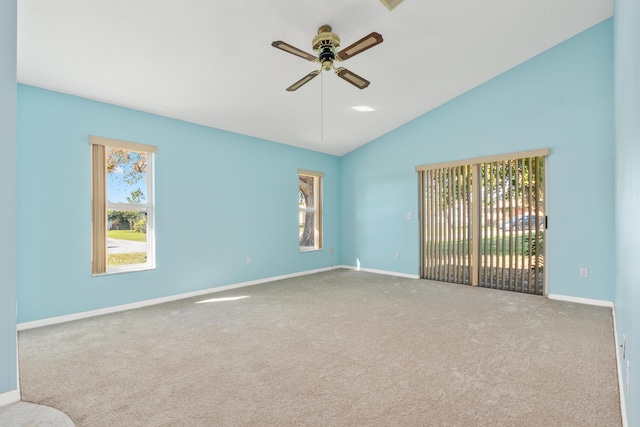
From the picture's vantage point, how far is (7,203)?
6.38 ft

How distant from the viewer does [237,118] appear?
464 cm

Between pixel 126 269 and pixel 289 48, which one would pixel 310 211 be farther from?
pixel 289 48

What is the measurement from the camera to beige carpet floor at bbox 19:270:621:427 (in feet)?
5.91

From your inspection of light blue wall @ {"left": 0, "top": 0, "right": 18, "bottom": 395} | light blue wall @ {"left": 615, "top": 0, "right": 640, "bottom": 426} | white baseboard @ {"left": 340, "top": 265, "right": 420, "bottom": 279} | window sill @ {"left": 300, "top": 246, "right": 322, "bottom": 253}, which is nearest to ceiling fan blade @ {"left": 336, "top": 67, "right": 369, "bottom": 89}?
light blue wall @ {"left": 615, "top": 0, "right": 640, "bottom": 426}

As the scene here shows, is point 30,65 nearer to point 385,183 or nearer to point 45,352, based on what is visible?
point 45,352

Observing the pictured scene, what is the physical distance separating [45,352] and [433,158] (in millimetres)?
5590

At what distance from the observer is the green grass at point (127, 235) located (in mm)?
3965

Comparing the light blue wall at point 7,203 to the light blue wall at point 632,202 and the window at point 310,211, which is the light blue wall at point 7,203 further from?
the window at point 310,211

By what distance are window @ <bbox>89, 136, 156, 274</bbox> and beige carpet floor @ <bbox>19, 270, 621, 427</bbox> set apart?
748mm

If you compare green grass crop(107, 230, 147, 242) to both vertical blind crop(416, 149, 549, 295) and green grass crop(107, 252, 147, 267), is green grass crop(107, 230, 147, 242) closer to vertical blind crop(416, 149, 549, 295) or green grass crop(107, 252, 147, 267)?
green grass crop(107, 252, 147, 267)

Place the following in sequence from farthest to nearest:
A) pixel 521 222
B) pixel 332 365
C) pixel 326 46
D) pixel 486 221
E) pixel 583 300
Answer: pixel 486 221 < pixel 521 222 < pixel 583 300 < pixel 326 46 < pixel 332 365

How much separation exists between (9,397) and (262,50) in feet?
11.1

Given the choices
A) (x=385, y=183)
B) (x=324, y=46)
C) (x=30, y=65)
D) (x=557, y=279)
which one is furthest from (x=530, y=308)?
(x=30, y=65)

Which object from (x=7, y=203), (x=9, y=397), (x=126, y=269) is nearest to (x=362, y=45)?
(x=7, y=203)
